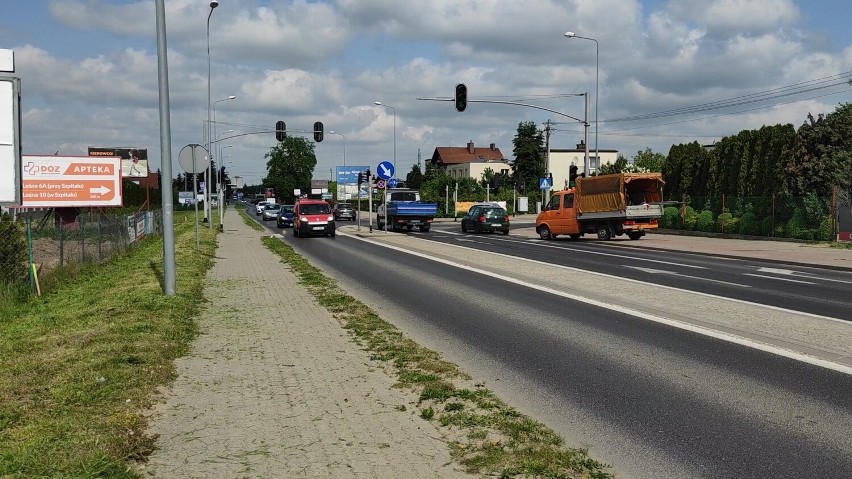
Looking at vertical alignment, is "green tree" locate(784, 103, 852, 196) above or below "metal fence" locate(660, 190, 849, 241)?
A: above

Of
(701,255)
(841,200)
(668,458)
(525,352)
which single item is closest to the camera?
(668,458)

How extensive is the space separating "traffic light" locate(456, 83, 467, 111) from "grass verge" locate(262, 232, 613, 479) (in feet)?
76.1

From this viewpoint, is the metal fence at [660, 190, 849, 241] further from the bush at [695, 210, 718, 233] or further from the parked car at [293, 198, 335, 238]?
the parked car at [293, 198, 335, 238]

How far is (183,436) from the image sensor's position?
16.4ft

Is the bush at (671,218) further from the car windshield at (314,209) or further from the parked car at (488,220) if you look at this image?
the car windshield at (314,209)

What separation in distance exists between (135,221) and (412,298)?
65.6 ft

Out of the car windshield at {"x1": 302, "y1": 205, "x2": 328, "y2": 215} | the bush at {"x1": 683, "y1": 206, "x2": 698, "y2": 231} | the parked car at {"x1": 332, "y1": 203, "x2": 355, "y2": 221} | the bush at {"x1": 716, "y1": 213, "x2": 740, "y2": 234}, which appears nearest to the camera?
the bush at {"x1": 716, "y1": 213, "x2": 740, "y2": 234}

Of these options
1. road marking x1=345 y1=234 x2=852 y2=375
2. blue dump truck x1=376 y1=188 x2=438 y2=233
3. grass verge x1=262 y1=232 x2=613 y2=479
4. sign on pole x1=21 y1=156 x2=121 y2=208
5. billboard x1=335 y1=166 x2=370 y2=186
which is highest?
billboard x1=335 y1=166 x2=370 y2=186

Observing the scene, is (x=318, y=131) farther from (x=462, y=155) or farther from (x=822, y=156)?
(x=462, y=155)

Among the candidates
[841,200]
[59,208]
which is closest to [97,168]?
[59,208]

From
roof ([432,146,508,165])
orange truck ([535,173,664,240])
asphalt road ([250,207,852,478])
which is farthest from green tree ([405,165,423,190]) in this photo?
asphalt road ([250,207,852,478])

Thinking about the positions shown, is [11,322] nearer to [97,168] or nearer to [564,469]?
[564,469]

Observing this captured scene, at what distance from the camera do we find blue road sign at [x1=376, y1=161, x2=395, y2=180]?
3409cm

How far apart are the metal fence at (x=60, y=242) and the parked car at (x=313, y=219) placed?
7.18 metres
